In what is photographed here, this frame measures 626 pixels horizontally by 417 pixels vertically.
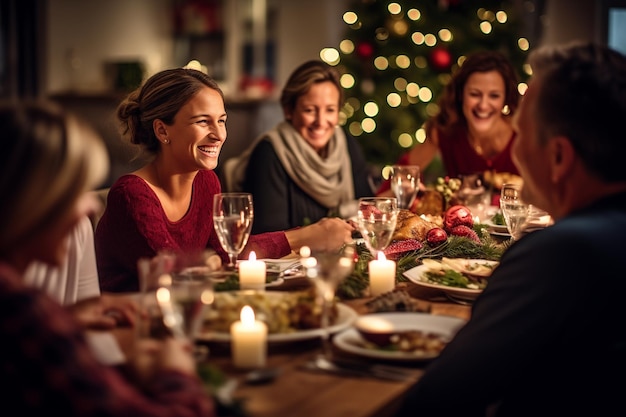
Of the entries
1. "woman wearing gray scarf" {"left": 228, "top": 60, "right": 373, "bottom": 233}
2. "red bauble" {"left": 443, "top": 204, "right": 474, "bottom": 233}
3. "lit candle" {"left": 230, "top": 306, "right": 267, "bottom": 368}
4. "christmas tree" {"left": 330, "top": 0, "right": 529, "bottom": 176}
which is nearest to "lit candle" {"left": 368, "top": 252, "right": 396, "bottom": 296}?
"lit candle" {"left": 230, "top": 306, "right": 267, "bottom": 368}

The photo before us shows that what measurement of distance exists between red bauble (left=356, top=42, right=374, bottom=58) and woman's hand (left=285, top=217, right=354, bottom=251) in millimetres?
3876

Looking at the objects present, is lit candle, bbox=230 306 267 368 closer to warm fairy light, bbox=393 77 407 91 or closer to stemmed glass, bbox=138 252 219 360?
stemmed glass, bbox=138 252 219 360

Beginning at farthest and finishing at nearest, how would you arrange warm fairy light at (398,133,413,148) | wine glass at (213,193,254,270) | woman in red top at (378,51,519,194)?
warm fairy light at (398,133,413,148)
woman in red top at (378,51,519,194)
wine glass at (213,193,254,270)

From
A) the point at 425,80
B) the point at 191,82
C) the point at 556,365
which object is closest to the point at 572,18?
the point at 425,80

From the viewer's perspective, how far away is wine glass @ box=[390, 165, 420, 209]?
300 centimetres

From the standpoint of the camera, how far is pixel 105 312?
1656 millimetres

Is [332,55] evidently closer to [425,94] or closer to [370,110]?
[370,110]

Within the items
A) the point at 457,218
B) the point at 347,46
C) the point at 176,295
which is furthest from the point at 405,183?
the point at 347,46

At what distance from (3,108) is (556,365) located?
35.2 inches

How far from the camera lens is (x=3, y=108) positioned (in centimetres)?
117

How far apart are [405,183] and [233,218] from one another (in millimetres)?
1037

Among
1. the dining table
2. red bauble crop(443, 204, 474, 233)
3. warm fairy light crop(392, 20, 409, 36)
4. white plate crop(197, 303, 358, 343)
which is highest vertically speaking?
warm fairy light crop(392, 20, 409, 36)

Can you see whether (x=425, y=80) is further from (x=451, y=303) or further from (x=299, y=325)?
(x=299, y=325)

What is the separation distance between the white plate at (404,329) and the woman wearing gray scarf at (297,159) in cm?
201
